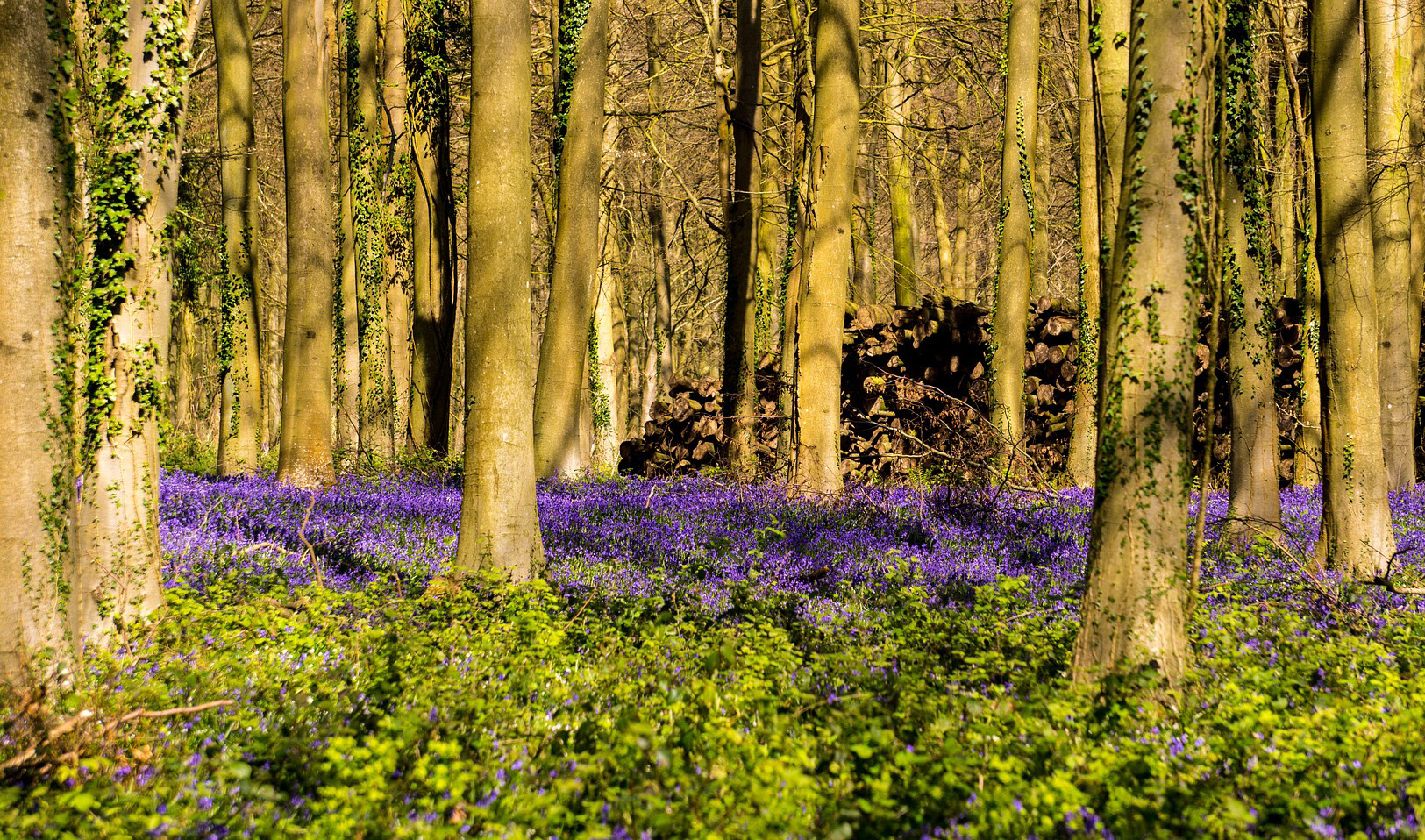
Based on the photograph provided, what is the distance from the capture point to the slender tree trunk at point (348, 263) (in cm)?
1332

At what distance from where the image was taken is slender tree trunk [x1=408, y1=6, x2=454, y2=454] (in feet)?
40.8

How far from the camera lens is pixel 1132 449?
3.88 meters

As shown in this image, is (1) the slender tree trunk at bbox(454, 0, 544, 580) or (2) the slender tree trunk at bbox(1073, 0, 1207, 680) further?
(1) the slender tree trunk at bbox(454, 0, 544, 580)

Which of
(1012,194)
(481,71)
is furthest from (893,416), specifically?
(481,71)

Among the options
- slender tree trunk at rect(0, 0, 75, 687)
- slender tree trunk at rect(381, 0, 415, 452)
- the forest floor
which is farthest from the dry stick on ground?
slender tree trunk at rect(381, 0, 415, 452)

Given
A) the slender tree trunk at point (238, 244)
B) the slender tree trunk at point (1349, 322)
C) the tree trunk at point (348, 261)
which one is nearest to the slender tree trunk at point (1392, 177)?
the slender tree trunk at point (1349, 322)

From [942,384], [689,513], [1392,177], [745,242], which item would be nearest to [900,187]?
[942,384]

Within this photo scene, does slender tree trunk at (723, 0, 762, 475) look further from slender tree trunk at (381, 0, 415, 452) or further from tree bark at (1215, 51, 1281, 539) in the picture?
tree bark at (1215, 51, 1281, 539)

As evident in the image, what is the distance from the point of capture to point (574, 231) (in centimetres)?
1045

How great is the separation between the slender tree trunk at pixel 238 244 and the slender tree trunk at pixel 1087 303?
1142 cm

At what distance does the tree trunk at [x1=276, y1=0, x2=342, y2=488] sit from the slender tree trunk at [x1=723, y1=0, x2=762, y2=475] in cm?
531

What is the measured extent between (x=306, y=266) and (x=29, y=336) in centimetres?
716

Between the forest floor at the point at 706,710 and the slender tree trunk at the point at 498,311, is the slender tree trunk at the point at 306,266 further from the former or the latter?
the slender tree trunk at the point at 498,311

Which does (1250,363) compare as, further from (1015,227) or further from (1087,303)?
(1015,227)
